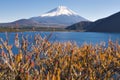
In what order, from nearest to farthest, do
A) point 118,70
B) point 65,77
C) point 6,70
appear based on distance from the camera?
point 6,70 < point 65,77 < point 118,70

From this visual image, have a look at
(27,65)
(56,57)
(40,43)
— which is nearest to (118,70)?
(56,57)

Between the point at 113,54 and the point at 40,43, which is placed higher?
the point at 40,43

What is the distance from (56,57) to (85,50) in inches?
79.3

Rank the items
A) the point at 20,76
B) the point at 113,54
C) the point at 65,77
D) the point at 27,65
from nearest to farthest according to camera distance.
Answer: the point at 20,76 < the point at 27,65 < the point at 65,77 < the point at 113,54

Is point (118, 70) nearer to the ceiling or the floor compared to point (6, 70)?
nearer to the floor

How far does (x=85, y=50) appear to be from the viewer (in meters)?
19.4

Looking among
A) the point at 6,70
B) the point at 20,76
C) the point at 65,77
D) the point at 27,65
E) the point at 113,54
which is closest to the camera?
the point at 20,76

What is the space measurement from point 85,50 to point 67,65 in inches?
125

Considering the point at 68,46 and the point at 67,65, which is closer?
the point at 67,65

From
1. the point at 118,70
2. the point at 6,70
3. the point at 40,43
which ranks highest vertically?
the point at 40,43

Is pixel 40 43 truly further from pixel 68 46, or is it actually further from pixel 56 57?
pixel 68 46

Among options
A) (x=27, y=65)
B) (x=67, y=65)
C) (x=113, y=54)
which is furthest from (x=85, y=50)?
(x=27, y=65)

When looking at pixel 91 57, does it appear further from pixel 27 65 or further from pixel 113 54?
pixel 27 65

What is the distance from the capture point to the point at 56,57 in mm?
18344
